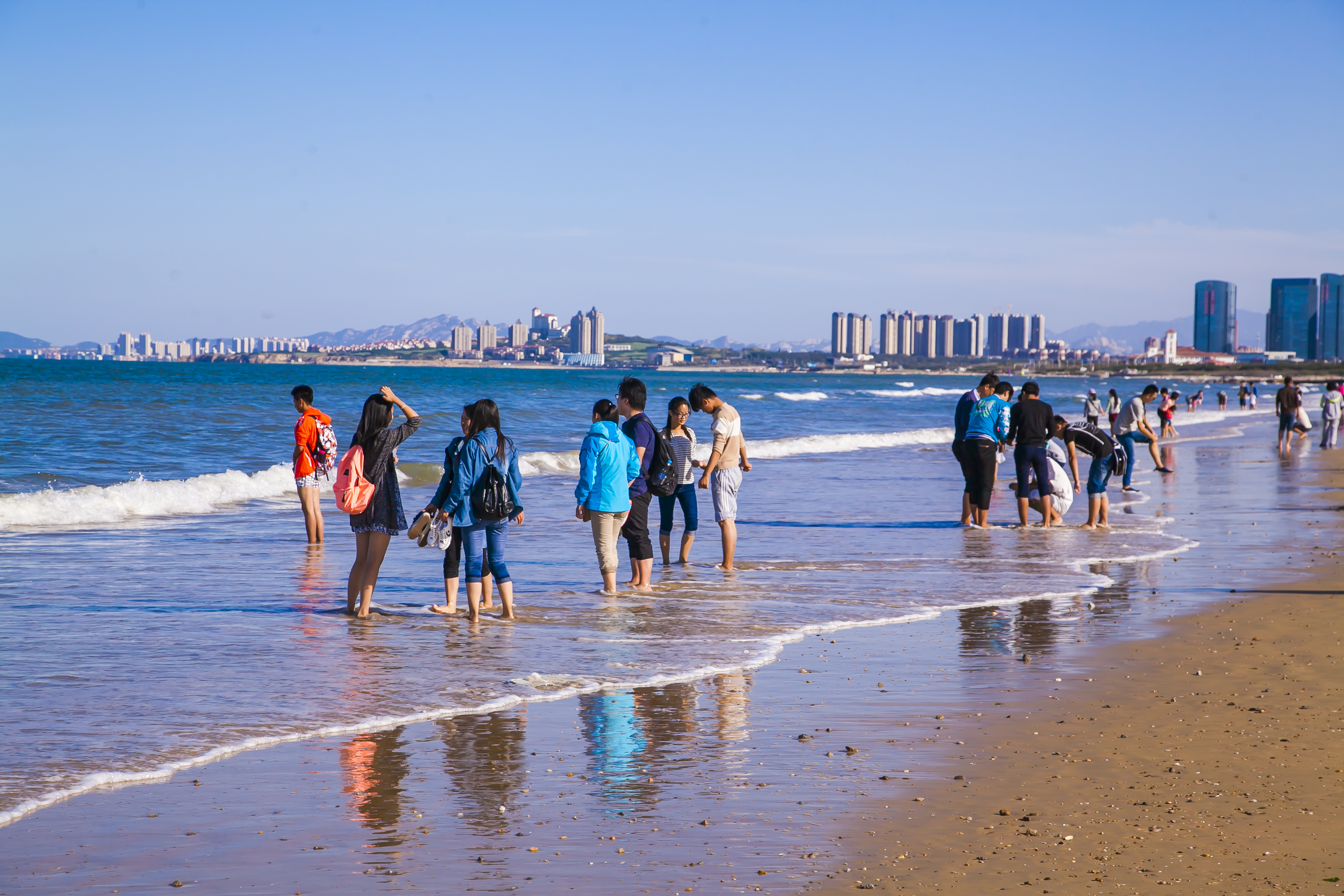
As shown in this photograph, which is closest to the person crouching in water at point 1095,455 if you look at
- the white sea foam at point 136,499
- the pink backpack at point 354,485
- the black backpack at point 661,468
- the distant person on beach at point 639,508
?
the black backpack at point 661,468

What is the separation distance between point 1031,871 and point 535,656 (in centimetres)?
420

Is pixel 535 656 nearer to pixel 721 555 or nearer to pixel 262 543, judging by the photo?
pixel 721 555

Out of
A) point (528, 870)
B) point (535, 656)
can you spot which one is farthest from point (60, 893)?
point (535, 656)

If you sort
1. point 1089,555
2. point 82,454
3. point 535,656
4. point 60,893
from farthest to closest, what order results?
point 82,454 → point 1089,555 → point 535,656 → point 60,893

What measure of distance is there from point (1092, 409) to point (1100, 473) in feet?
27.5

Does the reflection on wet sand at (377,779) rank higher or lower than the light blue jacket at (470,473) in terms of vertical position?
lower

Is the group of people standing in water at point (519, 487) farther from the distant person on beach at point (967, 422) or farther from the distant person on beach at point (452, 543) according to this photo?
the distant person on beach at point (967, 422)

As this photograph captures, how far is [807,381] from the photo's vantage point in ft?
476

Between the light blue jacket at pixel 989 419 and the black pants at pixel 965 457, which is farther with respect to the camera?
the black pants at pixel 965 457

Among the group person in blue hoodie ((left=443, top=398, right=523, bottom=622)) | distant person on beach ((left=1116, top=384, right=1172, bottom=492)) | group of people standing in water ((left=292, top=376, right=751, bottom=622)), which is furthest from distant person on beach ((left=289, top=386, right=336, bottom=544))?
distant person on beach ((left=1116, top=384, right=1172, bottom=492))

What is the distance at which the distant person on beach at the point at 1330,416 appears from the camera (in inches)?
1192

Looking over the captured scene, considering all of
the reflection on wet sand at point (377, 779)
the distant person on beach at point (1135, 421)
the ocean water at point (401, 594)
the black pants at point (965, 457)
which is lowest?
the ocean water at point (401, 594)

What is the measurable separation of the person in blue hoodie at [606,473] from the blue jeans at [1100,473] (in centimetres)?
728

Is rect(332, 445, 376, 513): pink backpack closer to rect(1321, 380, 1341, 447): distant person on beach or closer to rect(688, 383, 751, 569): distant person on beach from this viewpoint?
rect(688, 383, 751, 569): distant person on beach
